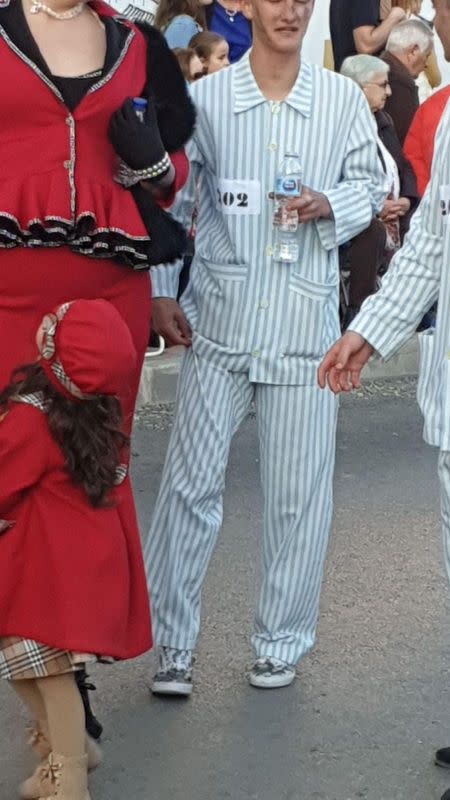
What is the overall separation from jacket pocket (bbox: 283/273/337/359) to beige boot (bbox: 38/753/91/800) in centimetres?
153

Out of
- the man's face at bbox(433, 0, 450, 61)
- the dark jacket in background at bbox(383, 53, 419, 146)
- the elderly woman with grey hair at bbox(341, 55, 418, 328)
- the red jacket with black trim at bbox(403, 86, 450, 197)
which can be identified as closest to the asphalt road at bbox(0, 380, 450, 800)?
the man's face at bbox(433, 0, 450, 61)

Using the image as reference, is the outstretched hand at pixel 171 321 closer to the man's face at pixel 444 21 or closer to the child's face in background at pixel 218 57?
the man's face at pixel 444 21

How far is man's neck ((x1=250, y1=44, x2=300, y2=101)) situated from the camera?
509 cm

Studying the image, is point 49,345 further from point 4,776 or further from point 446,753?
point 446,753

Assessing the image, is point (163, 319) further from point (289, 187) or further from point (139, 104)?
point (139, 104)

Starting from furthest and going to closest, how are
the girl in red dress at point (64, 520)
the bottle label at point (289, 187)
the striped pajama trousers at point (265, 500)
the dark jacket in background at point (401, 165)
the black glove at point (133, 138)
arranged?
1. the dark jacket in background at point (401, 165)
2. the striped pajama trousers at point (265, 500)
3. the bottle label at point (289, 187)
4. the black glove at point (133, 138)
5. the girl in red dress at point (64, 520)

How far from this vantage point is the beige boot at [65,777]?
4113 mm

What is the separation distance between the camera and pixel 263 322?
5.15 metres

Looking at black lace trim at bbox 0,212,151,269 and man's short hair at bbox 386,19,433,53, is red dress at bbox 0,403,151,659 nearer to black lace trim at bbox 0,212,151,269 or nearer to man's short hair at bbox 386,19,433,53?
black lace trim at bbox 0,212,151,269

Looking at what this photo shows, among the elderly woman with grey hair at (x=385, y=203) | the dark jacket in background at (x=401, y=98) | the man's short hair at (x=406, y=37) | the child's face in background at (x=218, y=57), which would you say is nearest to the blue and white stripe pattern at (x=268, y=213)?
the elderly woman with grey hair at (x=385, y=203)

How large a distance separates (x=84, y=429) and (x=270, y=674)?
1511 millimetres

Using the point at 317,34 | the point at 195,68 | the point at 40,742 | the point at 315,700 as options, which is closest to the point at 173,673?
the point at 315,700

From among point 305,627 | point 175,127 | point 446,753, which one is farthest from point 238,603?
point 175,127

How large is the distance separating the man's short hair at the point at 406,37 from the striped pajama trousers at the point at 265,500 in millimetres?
7131
